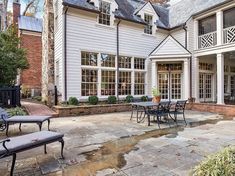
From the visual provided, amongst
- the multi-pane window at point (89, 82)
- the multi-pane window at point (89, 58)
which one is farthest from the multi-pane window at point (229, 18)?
the multi-pane window at point (89, 82)

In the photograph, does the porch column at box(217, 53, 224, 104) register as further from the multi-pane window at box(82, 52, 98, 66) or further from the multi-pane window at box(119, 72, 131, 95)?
the multi-pane window at box(82, 52, 98, 66)

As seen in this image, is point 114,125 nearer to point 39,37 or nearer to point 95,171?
point 95,171

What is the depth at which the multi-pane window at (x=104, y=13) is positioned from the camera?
12664mm

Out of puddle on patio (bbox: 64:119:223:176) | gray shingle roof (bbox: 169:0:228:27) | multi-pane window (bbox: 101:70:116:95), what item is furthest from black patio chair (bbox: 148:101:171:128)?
gray shingle roof (bbox: 169:0:228:27)

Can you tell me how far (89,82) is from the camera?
12.1 m

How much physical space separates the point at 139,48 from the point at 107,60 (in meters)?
2.81

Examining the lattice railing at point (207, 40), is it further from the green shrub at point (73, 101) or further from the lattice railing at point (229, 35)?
the green shrub at point (73, 101)

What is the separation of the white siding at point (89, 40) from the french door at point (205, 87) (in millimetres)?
5341

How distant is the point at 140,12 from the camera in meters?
14.6

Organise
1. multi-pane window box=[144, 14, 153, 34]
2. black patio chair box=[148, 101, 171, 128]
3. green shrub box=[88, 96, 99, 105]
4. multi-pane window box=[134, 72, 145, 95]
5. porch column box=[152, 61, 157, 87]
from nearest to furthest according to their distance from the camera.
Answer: black patio chair box=[148, 101, 171, 128] → green shrub box=[88, 96, 99, 105] → porch column box=[152, 61, 157, 87] → multi-pane window box=[134, 72, 145, 95] → multi-pane window box=[144, 14, 153, 34]

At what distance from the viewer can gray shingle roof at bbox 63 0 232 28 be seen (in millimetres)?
12872

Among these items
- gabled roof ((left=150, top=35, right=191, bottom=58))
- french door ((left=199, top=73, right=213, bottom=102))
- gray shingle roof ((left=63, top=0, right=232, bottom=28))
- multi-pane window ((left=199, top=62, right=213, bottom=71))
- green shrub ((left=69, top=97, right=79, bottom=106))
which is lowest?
green shrub ((left=69, top=97, right=79, bottom=106))

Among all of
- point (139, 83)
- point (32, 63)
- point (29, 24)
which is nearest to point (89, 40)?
point (139, 83)

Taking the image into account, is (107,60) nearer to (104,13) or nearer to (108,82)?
(108,82)
